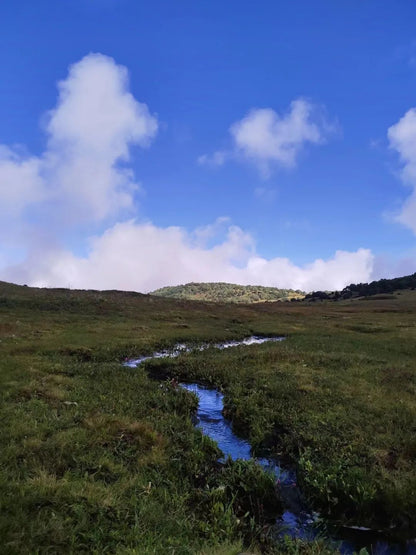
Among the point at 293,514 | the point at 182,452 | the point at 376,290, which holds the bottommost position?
the point at 293,514

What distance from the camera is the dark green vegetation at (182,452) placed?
7.81m

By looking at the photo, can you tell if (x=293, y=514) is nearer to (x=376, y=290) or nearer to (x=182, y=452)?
(x=182, y=452)

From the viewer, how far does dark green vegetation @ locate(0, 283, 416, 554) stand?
7809 mm

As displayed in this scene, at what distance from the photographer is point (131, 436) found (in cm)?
1270

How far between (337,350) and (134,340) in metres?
19.0

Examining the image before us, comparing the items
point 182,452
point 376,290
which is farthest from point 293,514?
point 376,290

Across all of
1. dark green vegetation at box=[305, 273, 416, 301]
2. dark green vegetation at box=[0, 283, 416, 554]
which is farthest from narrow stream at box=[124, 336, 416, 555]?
dark green vegetation at box=[305, 273, 416, 301]

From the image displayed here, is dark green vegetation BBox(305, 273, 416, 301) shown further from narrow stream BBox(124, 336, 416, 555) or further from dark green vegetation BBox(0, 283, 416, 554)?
narrow stream BBox(124, 336, 416, 555)

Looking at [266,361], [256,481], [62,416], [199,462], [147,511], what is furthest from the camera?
[266,361]

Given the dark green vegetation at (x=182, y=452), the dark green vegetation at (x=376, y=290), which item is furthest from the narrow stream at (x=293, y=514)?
the dark green vegetation at (x=376, y=290)

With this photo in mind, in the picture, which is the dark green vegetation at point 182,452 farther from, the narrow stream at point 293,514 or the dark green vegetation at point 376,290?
the dark green vegetation at point 376,290

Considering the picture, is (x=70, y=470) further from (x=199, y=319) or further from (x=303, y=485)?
(x=199, y=319)

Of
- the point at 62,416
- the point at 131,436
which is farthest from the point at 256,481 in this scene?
the point at 62,416

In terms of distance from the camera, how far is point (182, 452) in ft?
39.8
